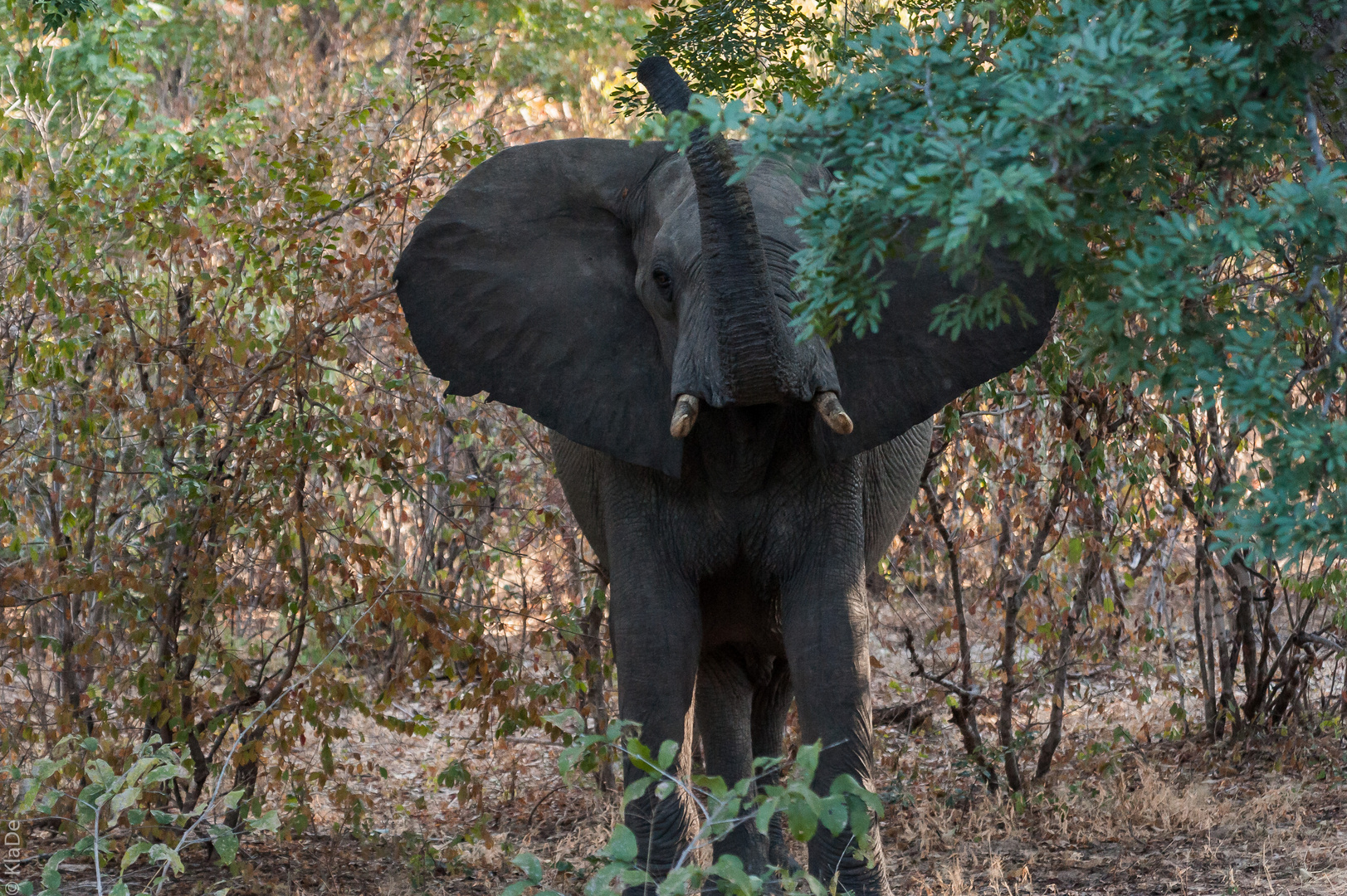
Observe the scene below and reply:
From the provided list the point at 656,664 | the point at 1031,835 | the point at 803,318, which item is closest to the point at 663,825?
the point at 656,664

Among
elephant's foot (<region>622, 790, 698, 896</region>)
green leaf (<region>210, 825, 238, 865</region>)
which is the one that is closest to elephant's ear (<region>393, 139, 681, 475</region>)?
elephant's foot (<region>622, 790, 698, 896</region>)

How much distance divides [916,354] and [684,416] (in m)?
0.96

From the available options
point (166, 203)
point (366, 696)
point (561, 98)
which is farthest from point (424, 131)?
point (561, 98)

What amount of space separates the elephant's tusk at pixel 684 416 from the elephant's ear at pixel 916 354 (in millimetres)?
621

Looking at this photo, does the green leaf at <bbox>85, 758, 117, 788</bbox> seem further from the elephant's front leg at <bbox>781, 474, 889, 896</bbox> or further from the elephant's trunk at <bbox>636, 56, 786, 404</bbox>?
the elephant's front leg at <bbox>781, 474, 889, 896</bbox>

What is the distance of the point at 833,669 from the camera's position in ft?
14.9

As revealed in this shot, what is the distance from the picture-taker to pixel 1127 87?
230cm

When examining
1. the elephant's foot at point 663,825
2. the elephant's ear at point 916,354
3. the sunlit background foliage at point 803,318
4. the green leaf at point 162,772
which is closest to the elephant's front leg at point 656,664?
the elephant's foot at point 663,825

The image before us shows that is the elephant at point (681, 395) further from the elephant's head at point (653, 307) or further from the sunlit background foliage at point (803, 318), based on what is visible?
the sunlit background foliage at point (803, 318)

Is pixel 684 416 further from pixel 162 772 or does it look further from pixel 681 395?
pixel 162 772

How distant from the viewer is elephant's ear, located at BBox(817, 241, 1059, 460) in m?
4.55

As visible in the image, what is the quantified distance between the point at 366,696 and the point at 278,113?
16.5ft

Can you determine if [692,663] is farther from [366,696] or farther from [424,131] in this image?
[366,696]

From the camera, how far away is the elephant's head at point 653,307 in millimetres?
3971
